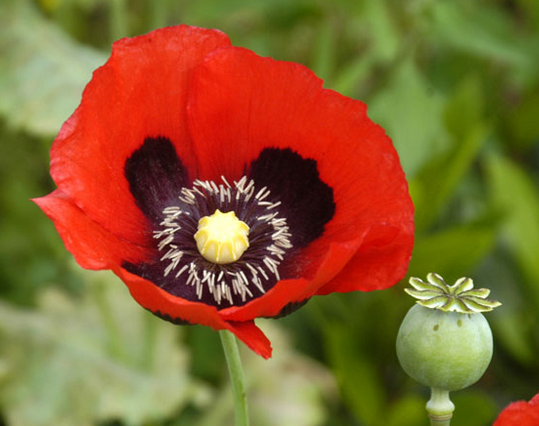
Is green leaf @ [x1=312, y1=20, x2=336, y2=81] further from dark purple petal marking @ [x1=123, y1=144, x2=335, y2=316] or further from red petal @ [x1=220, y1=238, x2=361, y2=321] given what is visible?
red petal @ [x1=220, y1=238, x2=361, y2=321]

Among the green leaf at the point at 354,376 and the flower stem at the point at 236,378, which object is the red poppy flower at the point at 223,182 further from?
the green leaf at the point at 354,376

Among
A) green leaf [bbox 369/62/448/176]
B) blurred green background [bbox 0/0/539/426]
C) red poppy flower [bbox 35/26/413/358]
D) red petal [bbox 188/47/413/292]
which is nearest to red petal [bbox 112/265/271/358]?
red poppy flower [bbox 35/26/413/358]

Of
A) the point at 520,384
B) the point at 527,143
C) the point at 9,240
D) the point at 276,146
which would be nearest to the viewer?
the point at 276,146

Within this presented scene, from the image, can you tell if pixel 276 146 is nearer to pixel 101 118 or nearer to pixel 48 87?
pixel 101 118

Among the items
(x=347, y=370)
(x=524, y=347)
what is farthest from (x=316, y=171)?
(x=524, y=347)

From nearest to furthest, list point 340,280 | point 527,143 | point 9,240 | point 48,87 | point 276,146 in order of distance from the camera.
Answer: point 340,280
point 276,146
point 48,87
point 9,240
point 527,143

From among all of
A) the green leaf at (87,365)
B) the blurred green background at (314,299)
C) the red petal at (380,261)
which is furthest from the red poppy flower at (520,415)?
the green leaf at (87,365)

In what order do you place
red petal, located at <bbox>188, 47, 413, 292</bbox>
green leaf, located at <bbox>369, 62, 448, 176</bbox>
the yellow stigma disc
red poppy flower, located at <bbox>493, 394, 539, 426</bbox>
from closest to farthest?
red poppy flower, located at <bbox>493, 394, 539, 426</bbox>
red petal, located at <bbox>188, 47, 413, 292</bbox>
the yellow stigma disc
green leaf, located at <bbox>369, 62, 448, 176</bbox>

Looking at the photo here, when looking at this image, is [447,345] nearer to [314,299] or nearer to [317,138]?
[317,138]
